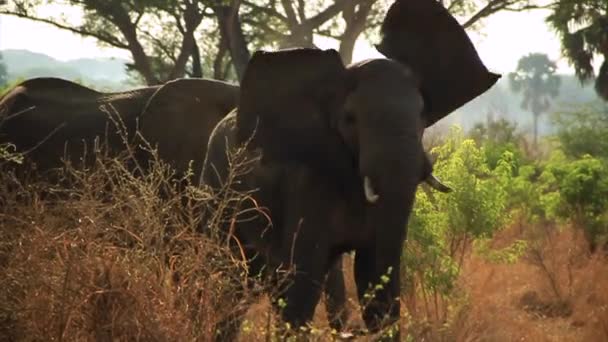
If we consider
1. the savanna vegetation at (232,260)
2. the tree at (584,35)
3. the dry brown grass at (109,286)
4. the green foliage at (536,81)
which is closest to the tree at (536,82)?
the green foliage at (536,81)

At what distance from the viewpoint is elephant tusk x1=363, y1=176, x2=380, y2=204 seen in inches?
179

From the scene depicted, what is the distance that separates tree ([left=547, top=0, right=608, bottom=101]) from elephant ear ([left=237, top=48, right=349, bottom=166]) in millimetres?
14474

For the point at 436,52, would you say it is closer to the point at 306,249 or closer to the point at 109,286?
the point at 306,249

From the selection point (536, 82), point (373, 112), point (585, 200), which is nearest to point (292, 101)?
point (373, 112)

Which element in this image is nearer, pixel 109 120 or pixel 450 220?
pixel 450 220

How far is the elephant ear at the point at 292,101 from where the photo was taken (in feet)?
16.8

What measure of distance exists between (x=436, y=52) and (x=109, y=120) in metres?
3.11

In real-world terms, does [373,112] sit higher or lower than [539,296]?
higher

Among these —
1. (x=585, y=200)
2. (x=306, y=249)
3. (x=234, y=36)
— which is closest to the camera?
(x=306, y=249)

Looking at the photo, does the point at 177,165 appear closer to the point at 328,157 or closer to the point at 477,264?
the point at 328,157

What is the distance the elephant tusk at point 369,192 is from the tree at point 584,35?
15.1 metres

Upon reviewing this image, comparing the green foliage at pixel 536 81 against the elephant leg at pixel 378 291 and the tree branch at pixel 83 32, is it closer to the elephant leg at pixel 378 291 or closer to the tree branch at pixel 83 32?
the tree branch at pixel 83 32

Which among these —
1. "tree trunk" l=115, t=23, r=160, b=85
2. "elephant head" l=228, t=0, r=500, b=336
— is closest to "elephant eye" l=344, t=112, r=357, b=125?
"elephant head" l=228, t=0, r=500, b=336

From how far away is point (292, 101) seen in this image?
5.31 metres
